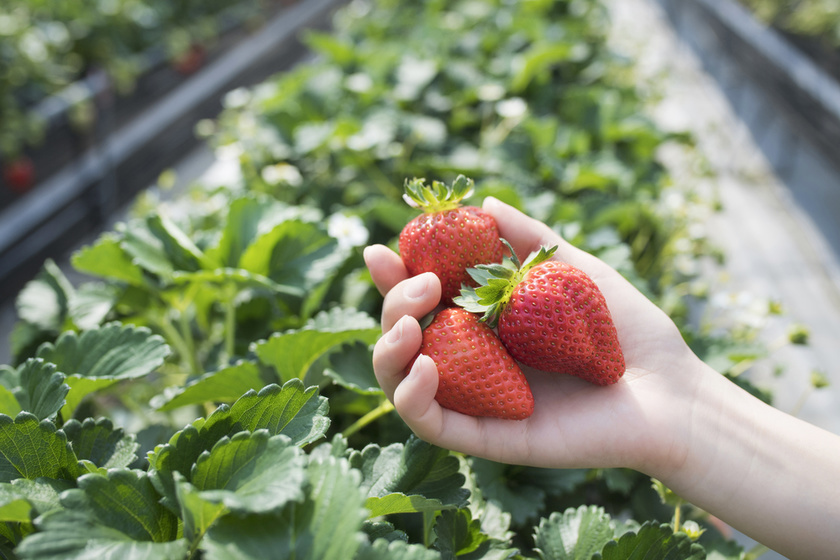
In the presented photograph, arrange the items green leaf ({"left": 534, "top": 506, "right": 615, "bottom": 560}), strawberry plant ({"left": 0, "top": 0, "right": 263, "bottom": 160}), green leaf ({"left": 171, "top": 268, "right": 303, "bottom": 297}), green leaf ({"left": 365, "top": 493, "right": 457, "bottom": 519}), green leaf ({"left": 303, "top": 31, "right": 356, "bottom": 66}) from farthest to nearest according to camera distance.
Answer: strawberry plant ({"left": 0, "top": 0, "right": 263, "bottom": 160}) → green leaf ({"left": 303, "top": 31, "right": 356, "bottom": 66}) → green leaf ({"left": 171, "top": 268, "right": 303, "bottom": 297}) → green leaf ({"left": 534, "top": 506, "right": 615, "bottom": 560}) → green leaf ({"left": 365, "top": 493, "right": 457, "bottom": 519})

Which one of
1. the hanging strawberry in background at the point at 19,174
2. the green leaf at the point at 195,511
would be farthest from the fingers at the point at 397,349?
the hanging strawberry in background at the point at 19,174

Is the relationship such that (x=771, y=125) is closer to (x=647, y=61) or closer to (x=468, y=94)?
(x=647, y=61)

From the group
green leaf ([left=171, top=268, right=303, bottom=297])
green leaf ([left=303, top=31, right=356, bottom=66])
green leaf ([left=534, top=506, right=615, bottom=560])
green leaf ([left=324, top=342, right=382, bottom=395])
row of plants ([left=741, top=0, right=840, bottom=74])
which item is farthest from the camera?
row of plants ([left=741, top=0, right=840, bottom=74])

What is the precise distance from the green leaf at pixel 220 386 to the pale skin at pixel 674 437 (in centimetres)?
20

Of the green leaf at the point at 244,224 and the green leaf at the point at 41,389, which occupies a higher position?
the green leaf at the point at 244,224

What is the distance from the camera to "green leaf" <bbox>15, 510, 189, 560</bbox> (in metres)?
0.50

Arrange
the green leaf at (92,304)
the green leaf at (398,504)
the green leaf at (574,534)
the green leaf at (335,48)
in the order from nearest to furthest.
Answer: the green leaf at (398,504), the green leaf at (574,534), the green leaf at (92,304), the green leaf at (335,48)

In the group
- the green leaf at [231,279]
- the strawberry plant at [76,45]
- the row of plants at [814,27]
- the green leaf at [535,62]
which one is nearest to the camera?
Result: the green leaf at [231,279]

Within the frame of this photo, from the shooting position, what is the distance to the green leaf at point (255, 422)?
1.99 ft

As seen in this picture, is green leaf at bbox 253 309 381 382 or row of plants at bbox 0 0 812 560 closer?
row of plants at bbox 0 0 812 560

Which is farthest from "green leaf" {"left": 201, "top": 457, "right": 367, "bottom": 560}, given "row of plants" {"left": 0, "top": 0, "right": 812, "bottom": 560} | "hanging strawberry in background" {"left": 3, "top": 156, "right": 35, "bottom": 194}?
"hanging strawberry in background" {"left": 3, "top": 156, "right": 35, "bottom": 194}

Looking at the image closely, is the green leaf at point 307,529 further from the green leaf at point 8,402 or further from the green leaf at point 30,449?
the green leaf at point 8,402

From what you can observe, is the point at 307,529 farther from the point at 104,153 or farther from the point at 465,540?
the point at 104,153

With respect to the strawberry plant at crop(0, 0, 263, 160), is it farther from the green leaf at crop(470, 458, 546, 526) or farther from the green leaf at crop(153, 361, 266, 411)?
the green leaf at crop(470, 458, 546, 526)
